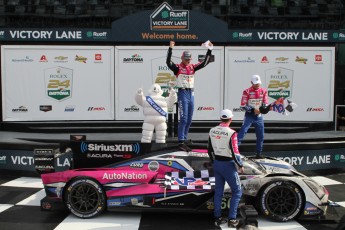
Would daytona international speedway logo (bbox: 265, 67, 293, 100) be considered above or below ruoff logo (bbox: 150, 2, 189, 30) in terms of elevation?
below

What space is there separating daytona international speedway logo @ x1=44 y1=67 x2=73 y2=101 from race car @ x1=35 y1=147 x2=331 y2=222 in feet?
21.0

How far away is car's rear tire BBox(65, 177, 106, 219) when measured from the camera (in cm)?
627

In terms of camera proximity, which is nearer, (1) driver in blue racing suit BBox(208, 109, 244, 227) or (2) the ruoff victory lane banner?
(1) driver in blue racing suit BBox(208, 109, 244, 227)

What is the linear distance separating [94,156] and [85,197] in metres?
0.68

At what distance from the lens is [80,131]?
1198 cm

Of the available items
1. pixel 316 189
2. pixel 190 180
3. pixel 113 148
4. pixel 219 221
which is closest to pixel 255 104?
pixel 316 189

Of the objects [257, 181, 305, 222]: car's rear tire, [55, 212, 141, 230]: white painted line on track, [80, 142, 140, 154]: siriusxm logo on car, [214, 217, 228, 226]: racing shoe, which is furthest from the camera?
[80, 142, 140, 154]: siriusxm logo on car

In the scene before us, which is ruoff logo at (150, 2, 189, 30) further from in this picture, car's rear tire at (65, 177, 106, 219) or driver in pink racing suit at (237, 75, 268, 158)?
car's rear tire at (65, 177, 106, 219)

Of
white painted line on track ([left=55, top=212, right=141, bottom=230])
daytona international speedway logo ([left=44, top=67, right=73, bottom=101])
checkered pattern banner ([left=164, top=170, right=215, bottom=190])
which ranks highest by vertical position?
daytona international speedway logo ([left=44, top=67, right=73, bottom=101])

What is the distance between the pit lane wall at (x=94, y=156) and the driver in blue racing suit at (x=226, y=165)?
0.94m

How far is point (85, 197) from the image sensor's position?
6.32m

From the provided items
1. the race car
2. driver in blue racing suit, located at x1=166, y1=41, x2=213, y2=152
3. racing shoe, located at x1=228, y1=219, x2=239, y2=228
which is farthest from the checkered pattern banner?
driver in blue racing suit, located at x1=166, y1=41, x2=213, y2=152

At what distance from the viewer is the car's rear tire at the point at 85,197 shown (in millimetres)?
6270

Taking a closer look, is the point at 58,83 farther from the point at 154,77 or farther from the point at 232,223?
the point at 232,223
